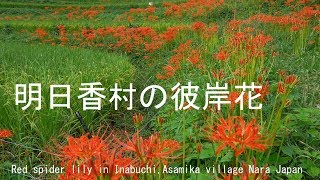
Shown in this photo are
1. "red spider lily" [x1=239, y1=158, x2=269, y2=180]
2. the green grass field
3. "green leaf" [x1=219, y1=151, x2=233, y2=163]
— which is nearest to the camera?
"red spider lily" [x1=239, y1=158, x2=269, y2=180]

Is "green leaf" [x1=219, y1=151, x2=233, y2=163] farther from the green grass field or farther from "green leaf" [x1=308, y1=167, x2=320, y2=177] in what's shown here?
"green leaf" [x1=308, y1=167, x2=320, y2=177]

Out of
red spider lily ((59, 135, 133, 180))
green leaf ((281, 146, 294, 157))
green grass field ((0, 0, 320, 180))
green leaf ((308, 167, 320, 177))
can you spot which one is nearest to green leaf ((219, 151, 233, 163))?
green grass field ((0, 0, 320, 180))

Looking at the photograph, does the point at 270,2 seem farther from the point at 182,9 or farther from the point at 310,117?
the point at 310,117

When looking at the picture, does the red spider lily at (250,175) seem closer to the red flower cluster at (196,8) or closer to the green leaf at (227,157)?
the green leaf at (227,157)

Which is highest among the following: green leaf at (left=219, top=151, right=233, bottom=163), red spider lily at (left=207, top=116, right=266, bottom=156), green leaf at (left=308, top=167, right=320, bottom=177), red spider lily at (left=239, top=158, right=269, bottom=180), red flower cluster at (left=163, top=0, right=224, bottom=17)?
red flower cluster at (left=163, top=0, right=224, bottom=17)

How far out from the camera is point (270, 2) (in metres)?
10.6

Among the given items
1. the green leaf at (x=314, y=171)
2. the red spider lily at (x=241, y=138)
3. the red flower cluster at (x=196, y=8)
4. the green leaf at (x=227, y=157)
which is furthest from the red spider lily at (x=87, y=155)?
the red flower cluster at (x=196, y=8)

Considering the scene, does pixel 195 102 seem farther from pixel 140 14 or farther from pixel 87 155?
pixel 140 14

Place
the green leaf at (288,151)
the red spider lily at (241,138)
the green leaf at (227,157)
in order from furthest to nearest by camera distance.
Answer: the green leaf at (288,151)
the green leaf at (227,157)
the red spider lily at (241,138)

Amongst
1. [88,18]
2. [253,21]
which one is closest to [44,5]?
[88,18]

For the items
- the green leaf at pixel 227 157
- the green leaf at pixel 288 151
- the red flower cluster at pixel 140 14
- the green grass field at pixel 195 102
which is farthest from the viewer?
the red flower cluster at pixel 140 14

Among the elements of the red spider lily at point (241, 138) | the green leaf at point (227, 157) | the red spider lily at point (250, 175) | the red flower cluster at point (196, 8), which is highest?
the red flower cluster at point (196, 8)

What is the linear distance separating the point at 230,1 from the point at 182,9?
4.58ft

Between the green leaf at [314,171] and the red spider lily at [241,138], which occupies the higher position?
the red spider lily at [241,138]
